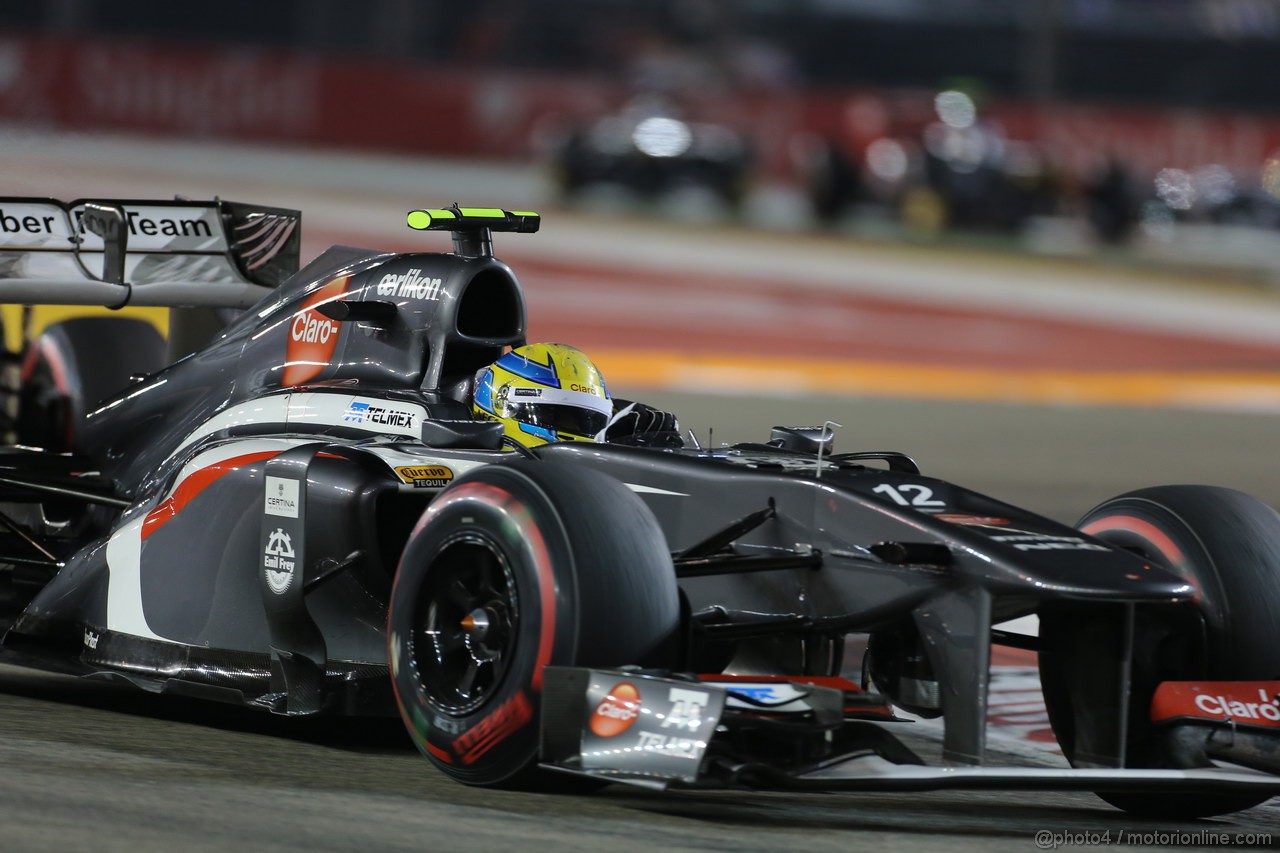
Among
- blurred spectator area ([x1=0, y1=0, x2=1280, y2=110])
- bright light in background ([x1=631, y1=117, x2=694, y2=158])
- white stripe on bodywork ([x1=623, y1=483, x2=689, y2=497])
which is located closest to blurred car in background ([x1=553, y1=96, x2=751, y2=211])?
bright light in background ([x1=631, y1=117, x2=694, y2=158])

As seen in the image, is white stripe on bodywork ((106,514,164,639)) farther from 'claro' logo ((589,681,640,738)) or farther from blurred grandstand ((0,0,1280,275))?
blurred grandstand ((0,0,1280,275))

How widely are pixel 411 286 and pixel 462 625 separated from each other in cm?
199

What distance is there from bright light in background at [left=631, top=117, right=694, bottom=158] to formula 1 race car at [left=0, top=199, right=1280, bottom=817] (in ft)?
81.0

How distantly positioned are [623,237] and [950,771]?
24.4 m

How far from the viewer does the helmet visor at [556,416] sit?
7.07m

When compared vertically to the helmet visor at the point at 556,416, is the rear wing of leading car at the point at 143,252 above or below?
above

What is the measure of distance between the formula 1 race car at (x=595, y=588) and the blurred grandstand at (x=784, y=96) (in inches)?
855

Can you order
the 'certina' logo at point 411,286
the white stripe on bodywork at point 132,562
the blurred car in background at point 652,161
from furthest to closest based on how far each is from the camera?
the blurred car in background at point 652,161, the 'certina' logo at point 411,286, the white stripe on bodywork at point 132,562

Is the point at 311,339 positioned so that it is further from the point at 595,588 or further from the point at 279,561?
the point at 595,588

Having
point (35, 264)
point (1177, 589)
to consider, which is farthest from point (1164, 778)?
point (35, 264)

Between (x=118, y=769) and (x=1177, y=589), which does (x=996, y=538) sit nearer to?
(x=1177, y=589)

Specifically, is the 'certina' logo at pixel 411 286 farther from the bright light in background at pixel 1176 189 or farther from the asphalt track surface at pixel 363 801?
the bright light in background at pixel 1176 189
